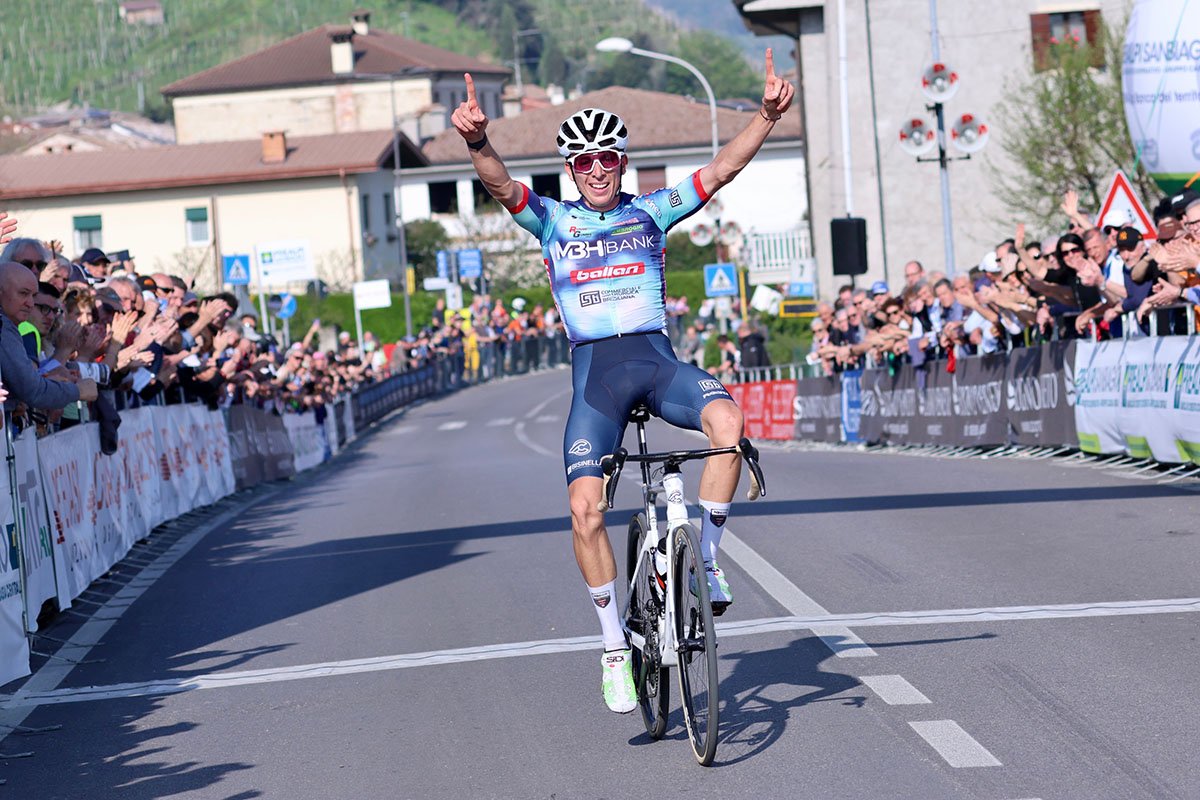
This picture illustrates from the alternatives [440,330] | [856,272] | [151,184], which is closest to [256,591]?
[856,272]

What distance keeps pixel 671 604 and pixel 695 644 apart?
22 cm

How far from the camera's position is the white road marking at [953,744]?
5496 mm

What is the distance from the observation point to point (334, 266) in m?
81.1

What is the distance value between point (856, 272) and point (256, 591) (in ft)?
62.1

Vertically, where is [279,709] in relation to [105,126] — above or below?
below

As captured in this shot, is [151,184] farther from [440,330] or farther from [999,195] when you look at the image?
[999,195]

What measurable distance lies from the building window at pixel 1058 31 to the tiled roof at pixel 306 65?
73301 mm

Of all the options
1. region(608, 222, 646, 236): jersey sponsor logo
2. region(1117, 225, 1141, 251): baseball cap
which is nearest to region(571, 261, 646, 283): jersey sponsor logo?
region(608, 222, 646, 236): jersey sponsor logo

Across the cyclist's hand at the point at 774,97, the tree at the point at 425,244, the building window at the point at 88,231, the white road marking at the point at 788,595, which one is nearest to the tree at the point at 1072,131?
the white road marking at the point at 788,595

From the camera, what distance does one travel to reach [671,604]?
5902 millimetres

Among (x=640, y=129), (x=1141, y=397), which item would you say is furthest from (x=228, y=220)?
(x=1141, y=397)

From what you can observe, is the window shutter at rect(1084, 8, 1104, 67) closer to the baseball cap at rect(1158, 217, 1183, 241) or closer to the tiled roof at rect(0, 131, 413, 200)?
the baseball cap at rect(1158, 217, 1183, 241)

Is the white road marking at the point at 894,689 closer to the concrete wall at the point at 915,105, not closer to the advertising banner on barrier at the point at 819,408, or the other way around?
the advertising banner on barrier at the point at 819,408

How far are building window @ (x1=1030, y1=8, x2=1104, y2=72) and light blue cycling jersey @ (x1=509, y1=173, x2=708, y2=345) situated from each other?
38908 millimetres
